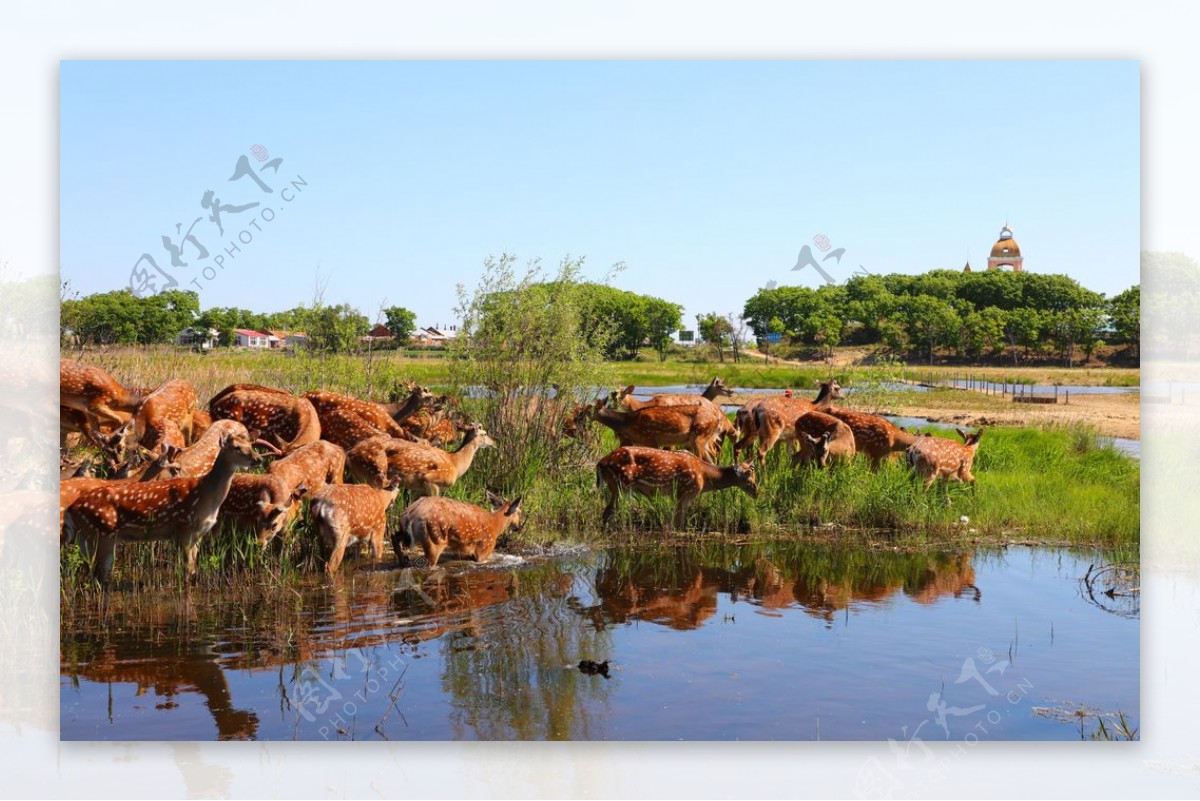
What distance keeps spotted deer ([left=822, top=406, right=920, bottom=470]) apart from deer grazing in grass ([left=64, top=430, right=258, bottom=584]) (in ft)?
22.2

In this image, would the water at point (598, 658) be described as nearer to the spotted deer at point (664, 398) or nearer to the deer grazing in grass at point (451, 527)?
the deer grazing in grass at point (451, 527)

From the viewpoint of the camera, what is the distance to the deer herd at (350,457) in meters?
7.56

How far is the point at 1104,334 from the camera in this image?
14.1 m

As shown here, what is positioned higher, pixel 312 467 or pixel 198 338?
pixel 198 338

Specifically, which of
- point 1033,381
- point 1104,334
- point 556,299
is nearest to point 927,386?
point 1033,381

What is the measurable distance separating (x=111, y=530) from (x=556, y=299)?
515 cm

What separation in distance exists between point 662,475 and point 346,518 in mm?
3060

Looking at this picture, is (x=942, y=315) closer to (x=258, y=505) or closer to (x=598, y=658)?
(x=258, y=505)

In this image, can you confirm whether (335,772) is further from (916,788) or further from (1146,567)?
(1146,567)

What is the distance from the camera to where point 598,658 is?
22.4 feet

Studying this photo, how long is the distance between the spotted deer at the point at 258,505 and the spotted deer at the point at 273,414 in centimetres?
167

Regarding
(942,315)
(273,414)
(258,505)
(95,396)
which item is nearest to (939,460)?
(273,414)

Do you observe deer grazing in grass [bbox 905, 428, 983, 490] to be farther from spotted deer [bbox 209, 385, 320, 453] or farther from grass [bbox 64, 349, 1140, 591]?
spotted deer [bbox 209, 385, 320, 453]

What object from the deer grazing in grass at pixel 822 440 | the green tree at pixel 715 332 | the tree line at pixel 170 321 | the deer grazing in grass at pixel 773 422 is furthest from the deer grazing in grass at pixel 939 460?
the green tree at pixel 715 332
